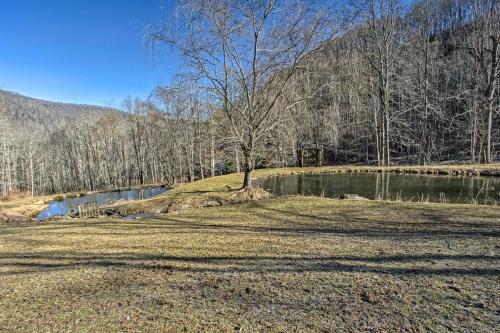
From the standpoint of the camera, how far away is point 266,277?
184 inches

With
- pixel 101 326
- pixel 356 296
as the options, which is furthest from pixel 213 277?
pixel 356 296

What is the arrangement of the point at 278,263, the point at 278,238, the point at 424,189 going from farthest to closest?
the point at 424,189 → the point at 278,238 → the point at 278,263

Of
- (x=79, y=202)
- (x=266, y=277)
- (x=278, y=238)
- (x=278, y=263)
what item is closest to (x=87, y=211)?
(x=278, y=238)

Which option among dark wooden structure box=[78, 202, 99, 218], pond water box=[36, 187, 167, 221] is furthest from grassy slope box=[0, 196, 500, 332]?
pond water box=[36, 187, 167, 221]

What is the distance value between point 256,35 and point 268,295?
10.2 m

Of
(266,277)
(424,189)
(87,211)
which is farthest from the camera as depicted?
(424,189)

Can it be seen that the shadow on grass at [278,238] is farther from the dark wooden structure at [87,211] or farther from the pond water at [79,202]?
the pond water at [79,202]

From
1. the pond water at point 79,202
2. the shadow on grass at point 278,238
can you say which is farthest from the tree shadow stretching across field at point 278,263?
the pond water at point 79,202

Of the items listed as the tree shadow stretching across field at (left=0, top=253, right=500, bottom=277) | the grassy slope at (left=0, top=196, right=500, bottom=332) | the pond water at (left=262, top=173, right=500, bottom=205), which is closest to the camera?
the grassy slope at (left=0, top=196, right=500, bottom=332)

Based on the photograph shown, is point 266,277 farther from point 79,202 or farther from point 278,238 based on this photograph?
point 79,202

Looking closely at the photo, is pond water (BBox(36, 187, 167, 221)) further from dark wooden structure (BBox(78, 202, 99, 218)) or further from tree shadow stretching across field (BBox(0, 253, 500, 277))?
tree shadow stretching across field (BBox(0, 253, 500, 277))

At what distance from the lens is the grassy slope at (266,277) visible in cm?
352

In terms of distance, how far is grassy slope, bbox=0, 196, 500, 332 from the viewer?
3.52 metres

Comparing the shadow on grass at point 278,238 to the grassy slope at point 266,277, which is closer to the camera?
the grassy slope at point 266,277
